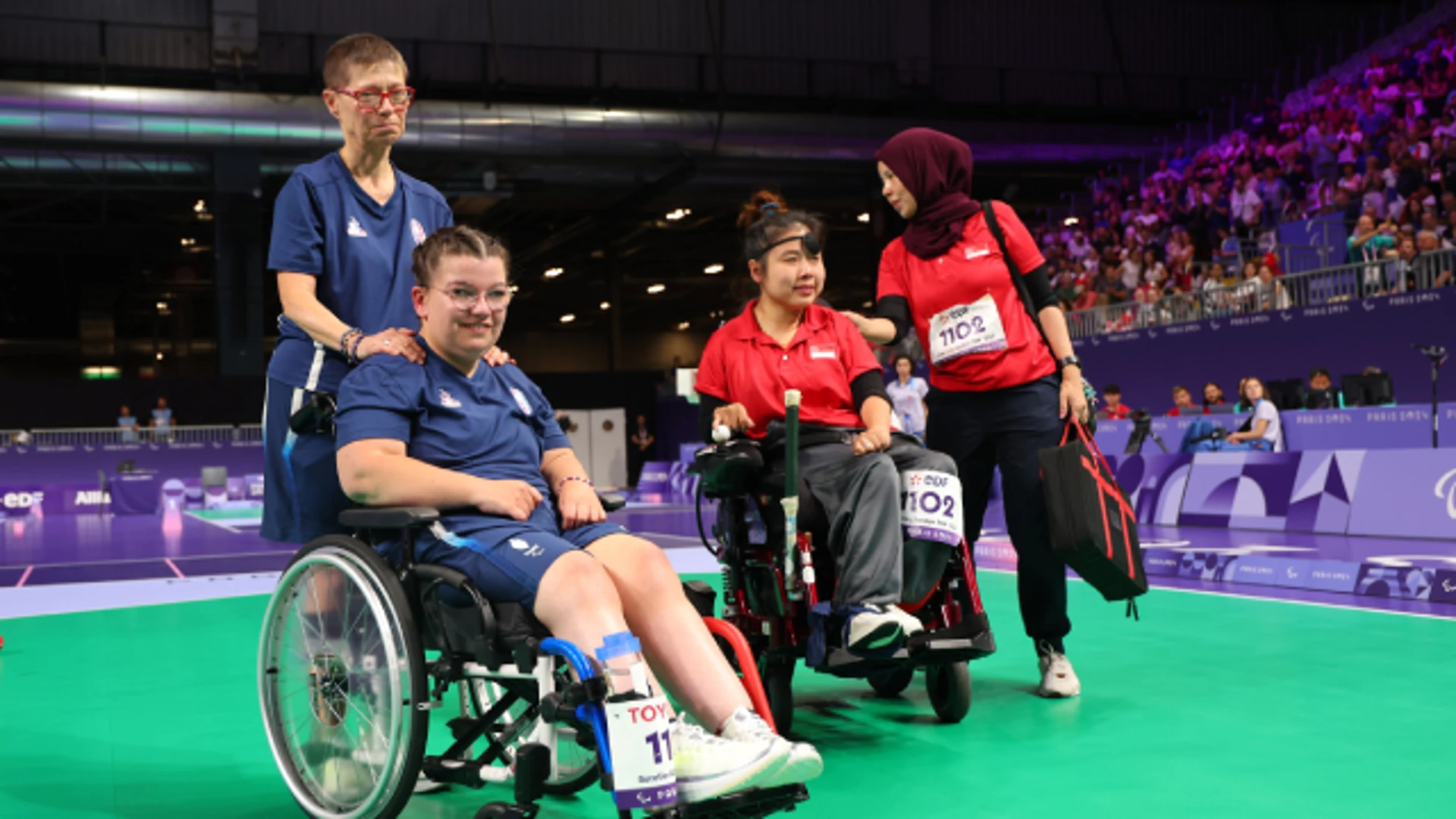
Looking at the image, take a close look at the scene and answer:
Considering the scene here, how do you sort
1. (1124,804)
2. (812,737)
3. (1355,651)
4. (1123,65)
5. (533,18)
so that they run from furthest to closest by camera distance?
1. (1123,65)
2. (533,18)
3. (1355,651)
4. (812,737)
5. (1124,804)

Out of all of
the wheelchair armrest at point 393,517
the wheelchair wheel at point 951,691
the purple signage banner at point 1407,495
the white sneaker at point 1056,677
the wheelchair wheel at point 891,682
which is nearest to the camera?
the wheelchair armrest at point 393,517

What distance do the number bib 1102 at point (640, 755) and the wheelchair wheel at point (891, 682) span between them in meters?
1.81

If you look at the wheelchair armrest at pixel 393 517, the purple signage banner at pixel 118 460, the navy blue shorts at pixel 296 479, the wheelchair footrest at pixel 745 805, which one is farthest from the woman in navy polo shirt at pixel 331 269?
the purple signage banner at pixel 118 460

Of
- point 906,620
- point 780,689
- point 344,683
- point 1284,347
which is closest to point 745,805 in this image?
point 344,683

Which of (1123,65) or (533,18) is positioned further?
(1123,65)

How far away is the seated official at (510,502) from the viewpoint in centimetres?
200

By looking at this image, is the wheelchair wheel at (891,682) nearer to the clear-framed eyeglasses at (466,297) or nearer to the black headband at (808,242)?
the black headband at (808,242)

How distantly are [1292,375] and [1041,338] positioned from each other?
10.2 metres

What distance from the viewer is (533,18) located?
1839 centimetres

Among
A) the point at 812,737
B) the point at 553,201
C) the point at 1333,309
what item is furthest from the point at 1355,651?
the point at 553,201

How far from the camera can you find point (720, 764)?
77.4 inches

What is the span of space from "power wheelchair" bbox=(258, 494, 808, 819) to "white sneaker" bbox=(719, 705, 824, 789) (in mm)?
32

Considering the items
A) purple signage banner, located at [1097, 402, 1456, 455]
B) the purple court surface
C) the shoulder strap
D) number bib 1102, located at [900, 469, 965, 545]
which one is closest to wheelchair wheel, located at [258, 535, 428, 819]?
number bib 1102, located at [900, 469, 965, 545]

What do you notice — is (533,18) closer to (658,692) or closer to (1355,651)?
(1355,651)
